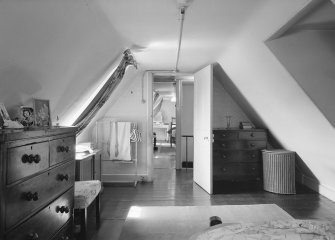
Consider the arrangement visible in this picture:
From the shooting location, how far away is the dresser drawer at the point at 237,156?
13.1ft

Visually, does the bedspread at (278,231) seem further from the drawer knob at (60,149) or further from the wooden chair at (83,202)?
the wooden chair at (83,202)

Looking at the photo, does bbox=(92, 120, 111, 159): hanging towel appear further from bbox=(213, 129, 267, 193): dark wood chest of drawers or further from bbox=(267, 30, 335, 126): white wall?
bbox=(267, 30, 335, 126): white wall

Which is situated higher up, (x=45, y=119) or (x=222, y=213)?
(x=45, y=119)

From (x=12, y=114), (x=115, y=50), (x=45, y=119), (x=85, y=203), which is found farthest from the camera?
(x=115, y=50)

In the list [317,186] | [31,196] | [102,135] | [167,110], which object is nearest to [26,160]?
[31,196]

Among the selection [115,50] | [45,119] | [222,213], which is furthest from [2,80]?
[222,213]

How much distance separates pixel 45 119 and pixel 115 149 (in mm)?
2318

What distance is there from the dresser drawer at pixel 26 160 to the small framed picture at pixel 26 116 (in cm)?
40

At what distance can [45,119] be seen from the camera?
1802 millimetres

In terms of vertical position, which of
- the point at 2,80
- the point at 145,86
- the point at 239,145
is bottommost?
the point at 239,145

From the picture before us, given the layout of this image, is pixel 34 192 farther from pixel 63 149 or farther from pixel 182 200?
pixel 182 200

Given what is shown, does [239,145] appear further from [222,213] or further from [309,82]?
[309,82]

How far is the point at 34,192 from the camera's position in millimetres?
1159

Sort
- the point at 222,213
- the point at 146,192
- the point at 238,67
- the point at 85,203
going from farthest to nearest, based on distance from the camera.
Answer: the point at 146,192 → the point at 238,67 → the point at 222,213 → the point at 85,203
